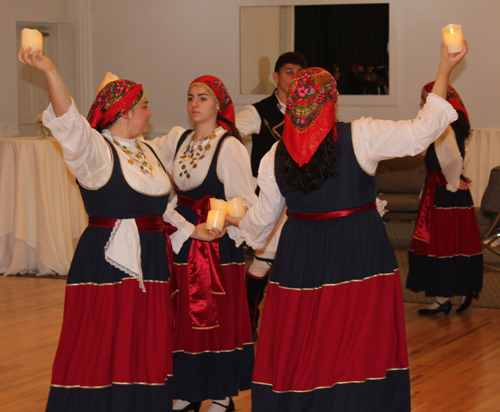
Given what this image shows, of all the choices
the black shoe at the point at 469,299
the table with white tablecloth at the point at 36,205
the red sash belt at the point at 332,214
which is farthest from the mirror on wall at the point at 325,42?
the red sash belt at the point at 332,214

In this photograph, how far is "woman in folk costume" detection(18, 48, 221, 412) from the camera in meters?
2.33

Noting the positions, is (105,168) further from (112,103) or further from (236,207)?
(236,207)

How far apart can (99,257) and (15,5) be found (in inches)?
275

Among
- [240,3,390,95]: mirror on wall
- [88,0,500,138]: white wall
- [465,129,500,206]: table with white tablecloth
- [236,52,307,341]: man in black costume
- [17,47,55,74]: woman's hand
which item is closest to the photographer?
[17,47,55,74]: woman's hand

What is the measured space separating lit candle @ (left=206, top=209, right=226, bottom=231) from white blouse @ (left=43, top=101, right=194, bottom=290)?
25 centimetres

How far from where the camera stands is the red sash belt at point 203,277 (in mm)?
2902

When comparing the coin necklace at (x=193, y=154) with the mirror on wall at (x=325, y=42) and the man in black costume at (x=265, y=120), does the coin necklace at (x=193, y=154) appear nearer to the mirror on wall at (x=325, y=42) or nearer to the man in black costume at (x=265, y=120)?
the man in black costume at (x=265, y=120)

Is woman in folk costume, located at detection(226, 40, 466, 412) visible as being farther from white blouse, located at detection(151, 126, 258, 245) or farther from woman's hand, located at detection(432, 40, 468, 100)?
white blouse, located at detection(151, 126, 258, 245)

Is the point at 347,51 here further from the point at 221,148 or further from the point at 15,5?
the point at 221,148

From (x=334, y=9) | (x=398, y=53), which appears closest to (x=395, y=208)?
(x=398, y=53)

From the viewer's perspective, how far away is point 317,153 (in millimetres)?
2209

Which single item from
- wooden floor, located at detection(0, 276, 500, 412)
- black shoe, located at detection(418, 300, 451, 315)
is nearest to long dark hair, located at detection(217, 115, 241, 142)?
wooden floor, located at detection(0, 276, 500, 412)

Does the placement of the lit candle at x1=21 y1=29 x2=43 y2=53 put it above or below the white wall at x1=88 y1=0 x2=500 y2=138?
below

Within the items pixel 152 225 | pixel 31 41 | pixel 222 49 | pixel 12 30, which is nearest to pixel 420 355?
pixel 152 225
